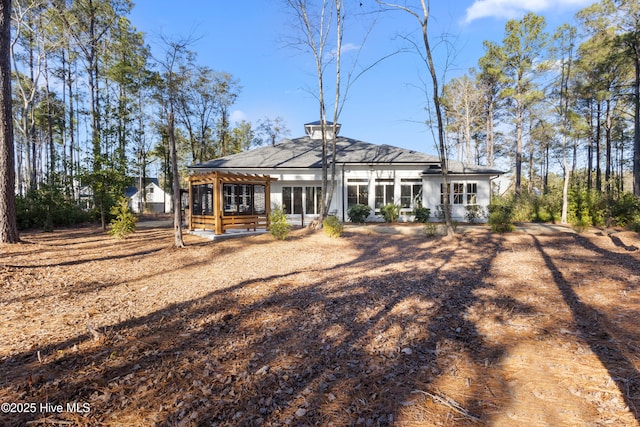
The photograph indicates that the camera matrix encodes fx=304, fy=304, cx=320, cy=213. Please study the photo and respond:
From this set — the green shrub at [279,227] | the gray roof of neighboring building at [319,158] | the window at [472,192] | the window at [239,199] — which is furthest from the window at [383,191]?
the green shrub at [279,227]

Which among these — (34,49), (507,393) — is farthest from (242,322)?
(34,49)

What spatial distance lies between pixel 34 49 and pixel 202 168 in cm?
1737

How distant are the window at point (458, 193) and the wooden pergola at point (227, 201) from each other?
10.2 meters

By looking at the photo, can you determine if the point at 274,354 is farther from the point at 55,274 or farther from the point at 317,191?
the point at 317,191

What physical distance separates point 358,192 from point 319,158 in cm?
309

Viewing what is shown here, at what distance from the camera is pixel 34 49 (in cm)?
2162

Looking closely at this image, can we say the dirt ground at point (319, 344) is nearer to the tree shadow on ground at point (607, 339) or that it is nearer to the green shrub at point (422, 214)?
the tree shadow on ground at point (607, 339)

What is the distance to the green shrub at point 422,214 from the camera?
1581 cm

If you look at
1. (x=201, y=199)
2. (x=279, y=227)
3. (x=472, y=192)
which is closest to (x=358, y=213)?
(x=472, y=192)

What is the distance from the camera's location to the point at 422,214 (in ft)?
52.0

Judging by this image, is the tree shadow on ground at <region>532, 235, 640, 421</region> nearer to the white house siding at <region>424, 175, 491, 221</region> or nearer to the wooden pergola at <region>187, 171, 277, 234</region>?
the wooden pergola at <region>187, 171, 277, 234</region>

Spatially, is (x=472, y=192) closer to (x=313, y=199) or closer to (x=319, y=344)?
(x=313, y=199)

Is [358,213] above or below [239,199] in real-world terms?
below

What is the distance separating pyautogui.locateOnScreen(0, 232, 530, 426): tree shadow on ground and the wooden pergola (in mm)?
6820
